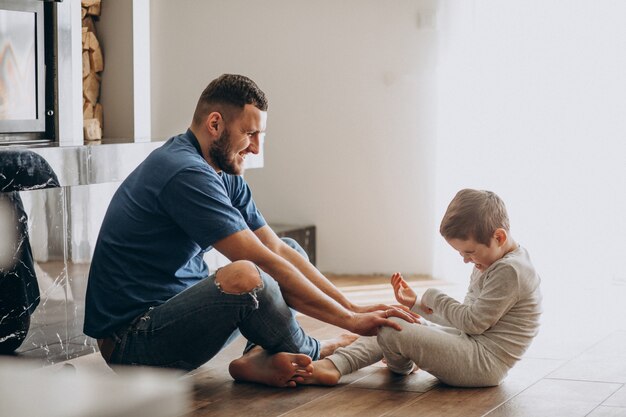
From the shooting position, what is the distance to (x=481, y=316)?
2484mm

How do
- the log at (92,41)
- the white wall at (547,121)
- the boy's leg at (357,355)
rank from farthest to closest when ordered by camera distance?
the white wall at (547,121) → the log at (92,41) → the boy's leg at (357,355)

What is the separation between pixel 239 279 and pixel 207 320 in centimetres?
13

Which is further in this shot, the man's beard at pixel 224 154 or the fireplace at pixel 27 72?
the fireplace at pixel 27 72

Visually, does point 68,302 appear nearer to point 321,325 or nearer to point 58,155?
point 58,155

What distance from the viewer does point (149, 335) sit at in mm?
2402

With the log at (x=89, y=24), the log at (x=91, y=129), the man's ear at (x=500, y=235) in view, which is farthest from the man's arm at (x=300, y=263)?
the log at (x=89, y=24)

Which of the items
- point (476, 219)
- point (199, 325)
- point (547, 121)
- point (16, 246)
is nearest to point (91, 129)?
point (16, 246)

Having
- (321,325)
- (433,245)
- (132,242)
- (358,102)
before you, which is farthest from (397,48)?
(132,242)

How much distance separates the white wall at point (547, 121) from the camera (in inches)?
166

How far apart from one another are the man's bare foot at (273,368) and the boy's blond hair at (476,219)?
50cm

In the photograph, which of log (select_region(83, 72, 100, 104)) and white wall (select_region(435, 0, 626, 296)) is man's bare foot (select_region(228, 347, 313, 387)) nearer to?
log (select_region(83, 72, 100, 104))

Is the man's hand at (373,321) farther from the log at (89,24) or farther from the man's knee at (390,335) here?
the log at (89,24)

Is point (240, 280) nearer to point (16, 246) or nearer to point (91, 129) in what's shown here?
point (16, 246)

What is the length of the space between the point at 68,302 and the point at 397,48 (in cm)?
215
